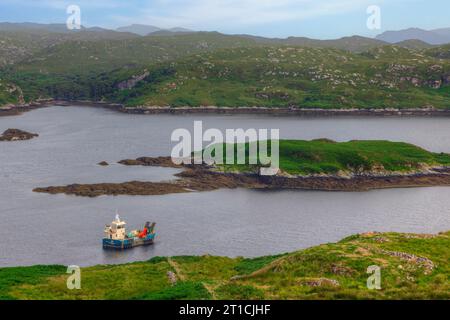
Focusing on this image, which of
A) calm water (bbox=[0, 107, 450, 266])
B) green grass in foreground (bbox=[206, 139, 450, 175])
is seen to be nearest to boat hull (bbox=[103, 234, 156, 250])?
calm water (bbox=[0, 107, 450, 266])

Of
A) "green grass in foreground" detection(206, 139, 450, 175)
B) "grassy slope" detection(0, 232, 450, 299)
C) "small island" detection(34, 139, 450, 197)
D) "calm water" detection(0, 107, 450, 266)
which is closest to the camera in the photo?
"grassy slope" detection(0, 232, 450, 299)

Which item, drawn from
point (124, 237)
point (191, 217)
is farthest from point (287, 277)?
point (191, 217)

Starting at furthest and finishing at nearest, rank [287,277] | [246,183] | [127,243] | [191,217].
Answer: [246,183], [191,217], [127,243], [287,277]

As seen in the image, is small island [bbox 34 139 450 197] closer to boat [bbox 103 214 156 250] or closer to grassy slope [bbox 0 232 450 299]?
boat [bbox 103 214 156 250]

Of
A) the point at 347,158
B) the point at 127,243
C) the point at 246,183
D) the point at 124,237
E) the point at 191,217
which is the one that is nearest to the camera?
the point at 127,243

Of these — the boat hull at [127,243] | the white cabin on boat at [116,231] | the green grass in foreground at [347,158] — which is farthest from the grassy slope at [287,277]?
the green grass in foreground at [347,158]

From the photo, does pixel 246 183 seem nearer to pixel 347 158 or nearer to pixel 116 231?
pixel 347 158

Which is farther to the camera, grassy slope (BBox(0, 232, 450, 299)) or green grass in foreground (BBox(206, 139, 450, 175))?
green grass in foreground (BBox(206, 139, 450, 175))
